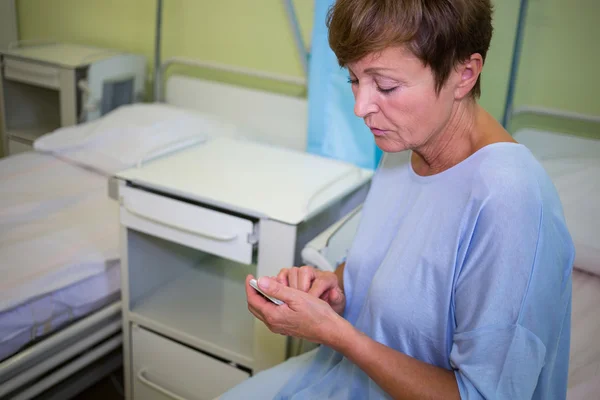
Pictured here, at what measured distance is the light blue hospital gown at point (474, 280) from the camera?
2.60 feet

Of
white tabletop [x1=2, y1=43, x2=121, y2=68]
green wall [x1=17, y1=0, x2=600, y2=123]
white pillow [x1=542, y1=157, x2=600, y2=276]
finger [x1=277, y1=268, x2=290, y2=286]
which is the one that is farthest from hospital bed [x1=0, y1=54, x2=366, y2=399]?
white pillow [x1=542, y1=157, x2=600, y2=276]

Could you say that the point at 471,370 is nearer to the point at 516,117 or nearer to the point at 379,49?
the point at 379,49

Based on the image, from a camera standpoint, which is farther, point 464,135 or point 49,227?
point 49,227

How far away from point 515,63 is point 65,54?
1936 millimetres

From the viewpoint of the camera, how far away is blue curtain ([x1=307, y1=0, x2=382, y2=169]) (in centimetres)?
176

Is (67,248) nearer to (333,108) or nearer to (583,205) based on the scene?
(333,108)

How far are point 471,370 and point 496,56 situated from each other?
1.09m

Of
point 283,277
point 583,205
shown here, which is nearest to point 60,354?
point 283,277

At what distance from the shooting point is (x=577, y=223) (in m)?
1.41

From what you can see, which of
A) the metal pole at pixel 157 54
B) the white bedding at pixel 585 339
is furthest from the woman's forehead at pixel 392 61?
the metal pole at pixel 157 54

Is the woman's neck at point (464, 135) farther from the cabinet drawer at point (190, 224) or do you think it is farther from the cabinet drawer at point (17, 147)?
the cabinet drawer at point (17, 147)

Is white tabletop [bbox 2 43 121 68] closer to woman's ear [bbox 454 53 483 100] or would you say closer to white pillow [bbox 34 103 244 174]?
white pillow [bbox 34 103 244 174]

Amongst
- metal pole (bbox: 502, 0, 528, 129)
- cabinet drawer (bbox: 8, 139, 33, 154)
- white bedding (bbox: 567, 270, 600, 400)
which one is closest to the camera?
white bedding (bbox: 567, 270, 600, 400)

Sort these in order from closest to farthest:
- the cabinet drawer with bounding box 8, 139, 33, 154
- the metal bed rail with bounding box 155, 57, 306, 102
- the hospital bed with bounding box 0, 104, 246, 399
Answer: the hospital bed with bounding box 0, 104, 246, 399, the metal bed rail with bounding box 155, 57, 306, 102, the cabinet drawer with bounding box 8, 139, 33, 154
